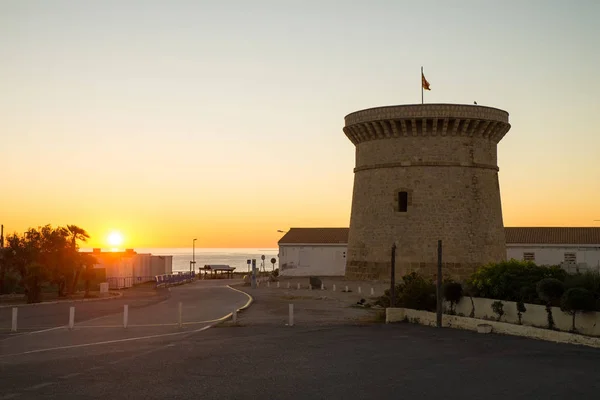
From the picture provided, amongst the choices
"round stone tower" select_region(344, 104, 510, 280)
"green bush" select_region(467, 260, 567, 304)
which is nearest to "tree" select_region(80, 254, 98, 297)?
"round stone tower" select_region(344, 104, 510, 280)

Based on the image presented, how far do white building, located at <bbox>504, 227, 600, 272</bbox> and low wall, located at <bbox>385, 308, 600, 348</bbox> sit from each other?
120ft

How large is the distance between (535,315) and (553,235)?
45.2 metres

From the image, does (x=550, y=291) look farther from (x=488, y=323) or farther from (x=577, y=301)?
(x=488, y=323)

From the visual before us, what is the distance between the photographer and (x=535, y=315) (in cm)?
2125

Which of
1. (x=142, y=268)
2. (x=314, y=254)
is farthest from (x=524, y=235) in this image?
(x=142, y=268)

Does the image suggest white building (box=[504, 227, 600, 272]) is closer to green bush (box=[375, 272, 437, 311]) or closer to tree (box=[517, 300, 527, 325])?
green bush (box=[375, 272, 437, 311])

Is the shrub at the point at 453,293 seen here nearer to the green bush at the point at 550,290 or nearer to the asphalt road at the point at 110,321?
the green bush at the point at 550,290

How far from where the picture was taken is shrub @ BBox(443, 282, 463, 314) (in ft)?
82.2

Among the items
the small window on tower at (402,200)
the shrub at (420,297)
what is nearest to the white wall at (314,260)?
the small window on tower at (402,200)

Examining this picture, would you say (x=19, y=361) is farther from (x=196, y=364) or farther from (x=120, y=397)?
(x=120, y=397)

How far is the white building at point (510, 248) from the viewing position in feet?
197

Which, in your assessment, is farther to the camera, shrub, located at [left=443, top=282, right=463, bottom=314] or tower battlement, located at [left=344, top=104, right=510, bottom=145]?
tower battlement, located at [left=344, top=104, right=510, bottom=145]

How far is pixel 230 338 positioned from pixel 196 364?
5.37 m

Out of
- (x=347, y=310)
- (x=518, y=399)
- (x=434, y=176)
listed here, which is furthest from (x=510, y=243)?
(x=518, y=399)
